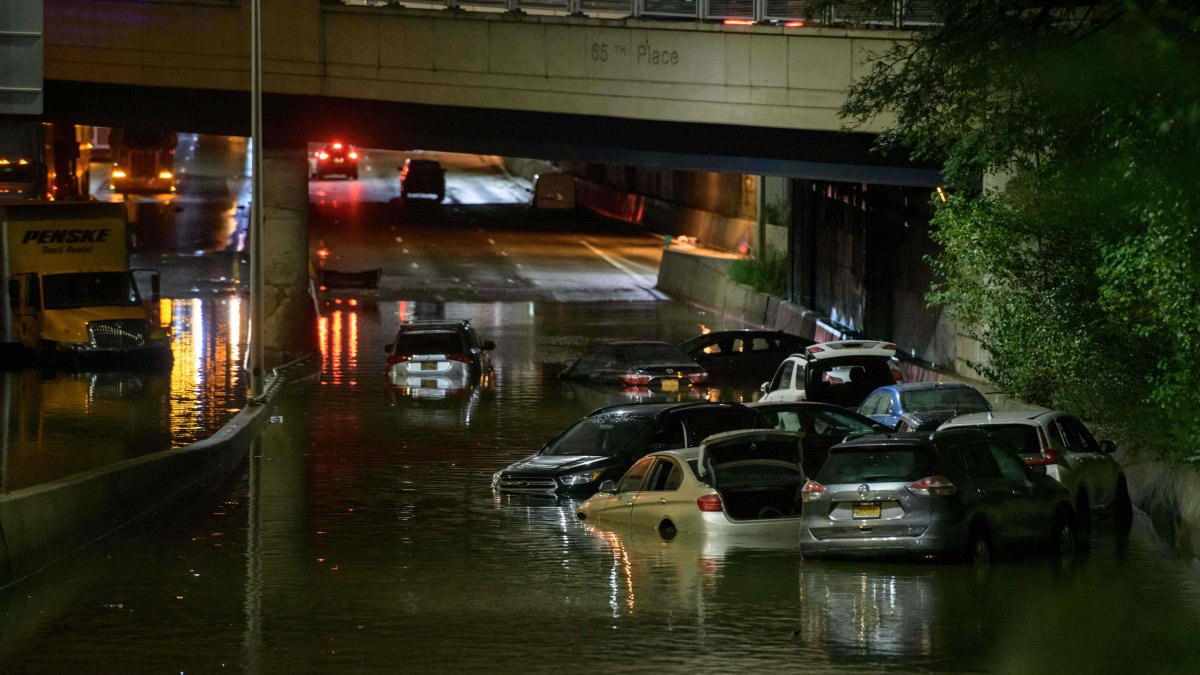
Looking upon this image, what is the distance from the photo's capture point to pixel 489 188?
100438 millimetres

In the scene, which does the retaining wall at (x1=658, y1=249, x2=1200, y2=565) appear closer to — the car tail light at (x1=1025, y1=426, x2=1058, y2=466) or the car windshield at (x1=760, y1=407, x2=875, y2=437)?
the car tail light at (x1=1025, y1=426, x2=1058, y2=466)

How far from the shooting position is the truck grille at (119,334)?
4272 centimetres

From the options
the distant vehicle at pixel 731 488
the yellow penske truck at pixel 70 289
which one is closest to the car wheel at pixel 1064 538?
the distant vehicle at pixel 731 488

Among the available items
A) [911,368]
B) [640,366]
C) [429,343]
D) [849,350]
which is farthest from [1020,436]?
[429,343]

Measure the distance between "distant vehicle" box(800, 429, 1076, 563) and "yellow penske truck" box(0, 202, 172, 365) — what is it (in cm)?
2811

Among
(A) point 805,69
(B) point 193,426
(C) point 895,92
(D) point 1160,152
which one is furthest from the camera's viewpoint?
(A) point 805,69

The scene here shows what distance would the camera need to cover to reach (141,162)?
8781 centimetres

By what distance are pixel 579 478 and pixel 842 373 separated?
381 inches

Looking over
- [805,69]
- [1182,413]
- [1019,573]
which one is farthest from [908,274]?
[1019,573]

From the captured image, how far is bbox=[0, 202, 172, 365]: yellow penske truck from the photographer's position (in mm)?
42594

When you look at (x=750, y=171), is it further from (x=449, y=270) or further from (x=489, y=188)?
(x=489, y=188)

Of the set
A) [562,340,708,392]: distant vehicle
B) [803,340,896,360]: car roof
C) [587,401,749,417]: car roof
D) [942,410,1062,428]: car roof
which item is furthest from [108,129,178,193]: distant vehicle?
[942,410,1062,428]: car roof

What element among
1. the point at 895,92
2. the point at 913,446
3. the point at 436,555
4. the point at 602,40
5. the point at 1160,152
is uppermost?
the point at 602,40

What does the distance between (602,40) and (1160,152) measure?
84.7ft
